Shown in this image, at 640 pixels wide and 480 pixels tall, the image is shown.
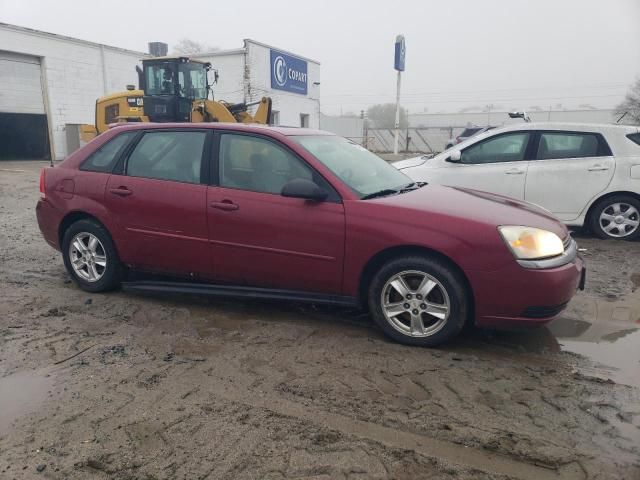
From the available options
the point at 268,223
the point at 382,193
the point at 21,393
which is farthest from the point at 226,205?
the point at 21,393

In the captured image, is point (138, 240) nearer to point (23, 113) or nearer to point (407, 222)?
point (407, 222)

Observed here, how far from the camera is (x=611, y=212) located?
23.5 feet

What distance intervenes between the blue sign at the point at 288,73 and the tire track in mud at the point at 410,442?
1053 inches

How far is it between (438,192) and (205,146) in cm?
205

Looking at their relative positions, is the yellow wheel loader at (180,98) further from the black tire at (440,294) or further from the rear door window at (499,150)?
the black tire at (440,294)

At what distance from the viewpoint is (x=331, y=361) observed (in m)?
3.52

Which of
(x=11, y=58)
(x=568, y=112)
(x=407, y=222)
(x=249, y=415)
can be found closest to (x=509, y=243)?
(x=407, y=222)

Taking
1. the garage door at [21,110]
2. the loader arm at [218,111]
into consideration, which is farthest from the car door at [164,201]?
the garage door at [21,110]

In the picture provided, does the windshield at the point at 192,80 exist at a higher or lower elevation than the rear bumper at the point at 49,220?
higher

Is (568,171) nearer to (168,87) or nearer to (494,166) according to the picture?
(494,166)

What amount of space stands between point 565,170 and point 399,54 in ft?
63.1

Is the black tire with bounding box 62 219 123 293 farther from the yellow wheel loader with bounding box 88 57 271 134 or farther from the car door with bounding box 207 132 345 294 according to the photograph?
the yellow wheel loader with bounding box 88 57 271 134

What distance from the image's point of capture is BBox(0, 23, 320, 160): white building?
2052 cm

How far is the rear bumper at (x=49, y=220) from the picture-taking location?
495 cm
